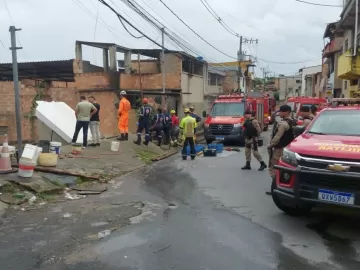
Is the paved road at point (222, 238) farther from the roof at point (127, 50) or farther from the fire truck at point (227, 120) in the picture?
the roof at point (127, 50)

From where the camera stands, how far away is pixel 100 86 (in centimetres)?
2414

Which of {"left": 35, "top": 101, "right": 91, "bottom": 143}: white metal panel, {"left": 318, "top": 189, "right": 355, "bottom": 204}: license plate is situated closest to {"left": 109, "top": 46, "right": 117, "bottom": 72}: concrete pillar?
{"left": 35, "top": 101, "right": 91, "bottom": 143}: white metal panel

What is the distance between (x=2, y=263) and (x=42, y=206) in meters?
2.66

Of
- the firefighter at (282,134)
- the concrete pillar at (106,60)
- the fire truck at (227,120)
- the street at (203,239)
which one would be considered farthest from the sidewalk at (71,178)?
Answer: the concrete pillar at (106,60)

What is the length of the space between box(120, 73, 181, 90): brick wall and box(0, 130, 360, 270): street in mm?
17172

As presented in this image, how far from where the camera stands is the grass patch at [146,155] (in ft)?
42.6

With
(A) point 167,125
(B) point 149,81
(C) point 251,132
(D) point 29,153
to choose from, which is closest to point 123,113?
(A) point 167,125

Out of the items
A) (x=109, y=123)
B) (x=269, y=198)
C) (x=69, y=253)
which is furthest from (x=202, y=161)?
(x=109, y=123)

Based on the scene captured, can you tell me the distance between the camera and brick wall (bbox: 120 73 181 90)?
24703mm

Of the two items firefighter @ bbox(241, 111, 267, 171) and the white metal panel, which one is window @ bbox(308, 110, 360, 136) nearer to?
firefighter @ bbox(241, 111, 267, 171)

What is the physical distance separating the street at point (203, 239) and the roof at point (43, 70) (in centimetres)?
1917

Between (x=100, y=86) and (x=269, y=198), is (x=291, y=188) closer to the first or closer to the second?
(x=269, y=198)

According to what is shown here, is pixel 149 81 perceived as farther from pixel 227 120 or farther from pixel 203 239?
pixel 203 239

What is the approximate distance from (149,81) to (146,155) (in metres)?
12.2
